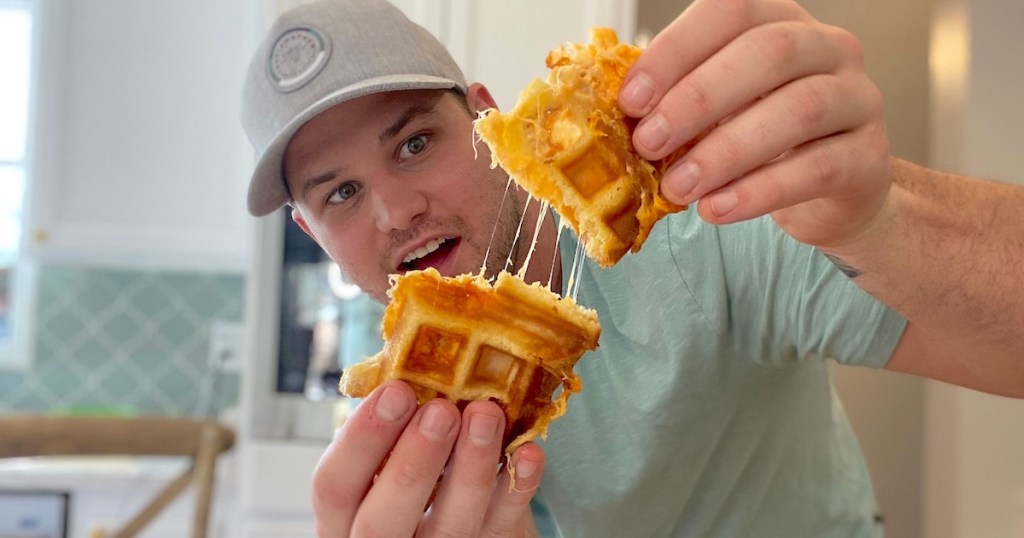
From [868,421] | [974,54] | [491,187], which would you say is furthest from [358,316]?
[974,54]

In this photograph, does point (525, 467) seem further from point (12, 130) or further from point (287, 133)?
point (12, 130)

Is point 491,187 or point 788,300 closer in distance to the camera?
point 788,300

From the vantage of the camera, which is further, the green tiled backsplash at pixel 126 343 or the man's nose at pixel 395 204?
the green tiled backsplash at pixel 126 343

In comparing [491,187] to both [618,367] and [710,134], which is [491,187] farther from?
[710,134]

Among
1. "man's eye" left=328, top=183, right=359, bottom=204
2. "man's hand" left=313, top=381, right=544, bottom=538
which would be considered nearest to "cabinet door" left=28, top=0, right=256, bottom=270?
"man's eye" left=328, top=183, right=359, bottom=204

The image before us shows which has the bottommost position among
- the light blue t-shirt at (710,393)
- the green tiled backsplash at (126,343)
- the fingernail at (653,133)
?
the green tiled backsplash at (126,343)

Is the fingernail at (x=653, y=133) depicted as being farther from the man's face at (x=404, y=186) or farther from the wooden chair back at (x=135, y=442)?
the wooden chair back at (x=135, y=442)

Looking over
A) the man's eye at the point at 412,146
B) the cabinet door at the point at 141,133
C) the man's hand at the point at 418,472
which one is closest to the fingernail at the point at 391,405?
the man's hand at the point at 418,472
